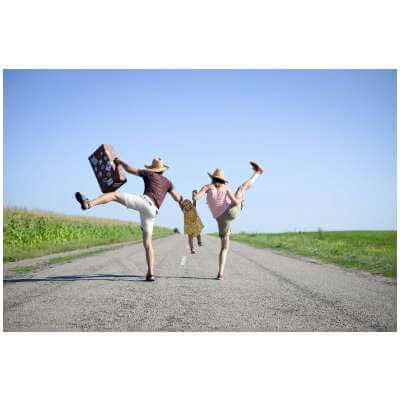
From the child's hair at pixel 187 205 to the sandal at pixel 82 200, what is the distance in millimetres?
1508

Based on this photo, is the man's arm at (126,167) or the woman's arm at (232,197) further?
the woman's arm at (232,197)

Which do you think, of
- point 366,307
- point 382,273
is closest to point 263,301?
point 366,307

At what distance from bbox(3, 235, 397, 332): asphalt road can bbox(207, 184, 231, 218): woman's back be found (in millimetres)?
1334

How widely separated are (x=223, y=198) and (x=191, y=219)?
67cm

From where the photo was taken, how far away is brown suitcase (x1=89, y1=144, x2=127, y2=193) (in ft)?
16.7

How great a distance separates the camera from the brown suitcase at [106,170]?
508 cm

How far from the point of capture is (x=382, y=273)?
30.1 feet

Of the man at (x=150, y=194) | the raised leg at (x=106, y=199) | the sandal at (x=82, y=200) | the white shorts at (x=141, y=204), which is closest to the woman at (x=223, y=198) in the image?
the man at (x=150, y=194)

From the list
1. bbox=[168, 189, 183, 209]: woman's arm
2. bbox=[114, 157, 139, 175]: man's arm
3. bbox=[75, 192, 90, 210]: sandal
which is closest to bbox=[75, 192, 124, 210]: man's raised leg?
bbox=[75, 192, 90, 210]: sandal

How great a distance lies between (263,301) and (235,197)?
5.50 ft

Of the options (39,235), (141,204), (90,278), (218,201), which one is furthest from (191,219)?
(39,235)

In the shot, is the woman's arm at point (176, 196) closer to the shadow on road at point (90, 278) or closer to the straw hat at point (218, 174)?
the straw hat at point (218, 174)

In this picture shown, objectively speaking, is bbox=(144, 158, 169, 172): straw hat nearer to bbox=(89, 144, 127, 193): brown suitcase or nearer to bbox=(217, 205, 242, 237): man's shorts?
bbox=(89, 144, 127, 193): brown suitcase
